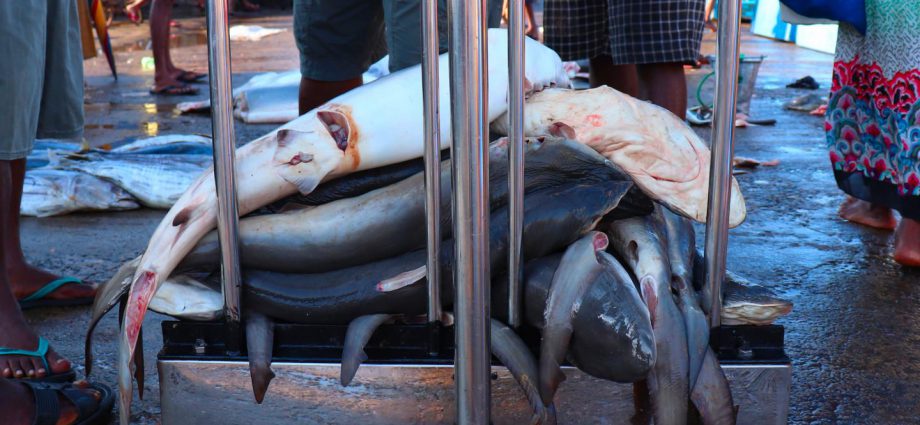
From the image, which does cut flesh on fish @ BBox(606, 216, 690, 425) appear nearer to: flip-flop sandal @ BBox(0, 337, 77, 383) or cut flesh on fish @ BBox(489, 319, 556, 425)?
cut flesh on fish @ BBox(489, 319, 556, 425)

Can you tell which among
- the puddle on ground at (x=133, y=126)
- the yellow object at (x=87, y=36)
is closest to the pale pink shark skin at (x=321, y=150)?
the puddle on ground at (x=133, y=126)

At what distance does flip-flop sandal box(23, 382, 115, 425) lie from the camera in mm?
1870

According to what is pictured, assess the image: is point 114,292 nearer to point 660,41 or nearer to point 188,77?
point 660,41

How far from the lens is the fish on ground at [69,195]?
3662 millimetres

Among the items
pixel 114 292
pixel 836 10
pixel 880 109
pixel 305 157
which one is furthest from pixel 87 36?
pixel 305 157

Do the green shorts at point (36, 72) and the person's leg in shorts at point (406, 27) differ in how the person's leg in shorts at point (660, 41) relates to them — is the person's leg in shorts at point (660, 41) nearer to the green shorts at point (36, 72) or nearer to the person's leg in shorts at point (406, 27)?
the person's leg in shorts at point (406, 27)

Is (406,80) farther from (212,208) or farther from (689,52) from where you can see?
(689,52)

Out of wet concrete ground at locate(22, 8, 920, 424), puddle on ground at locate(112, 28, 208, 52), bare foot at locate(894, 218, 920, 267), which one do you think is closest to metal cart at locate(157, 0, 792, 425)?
wet concrete ground at locate(22, 8, 920, 424)

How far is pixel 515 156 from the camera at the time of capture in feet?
4.68

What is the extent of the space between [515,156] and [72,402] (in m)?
1.10

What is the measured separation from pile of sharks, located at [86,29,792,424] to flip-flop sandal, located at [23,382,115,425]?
10.8 inches

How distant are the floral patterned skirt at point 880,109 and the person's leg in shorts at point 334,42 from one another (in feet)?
5.31

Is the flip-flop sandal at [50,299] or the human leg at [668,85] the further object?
the human leg at [668,85]

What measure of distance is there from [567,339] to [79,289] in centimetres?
169
